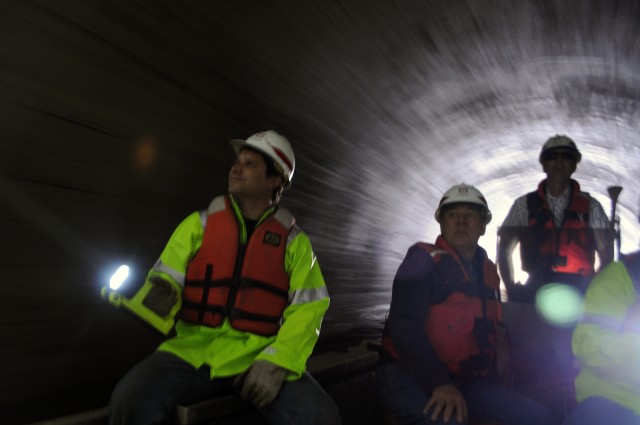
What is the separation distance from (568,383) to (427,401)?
65.2 inches

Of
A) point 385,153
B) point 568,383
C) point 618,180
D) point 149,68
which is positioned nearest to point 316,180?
point 385,153

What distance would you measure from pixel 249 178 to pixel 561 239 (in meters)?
3.10

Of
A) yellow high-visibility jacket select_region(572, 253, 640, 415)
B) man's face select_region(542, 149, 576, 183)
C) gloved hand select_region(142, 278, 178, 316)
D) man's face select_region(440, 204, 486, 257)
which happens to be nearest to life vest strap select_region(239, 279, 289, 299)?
gloved hand select_region(142, 278, 178, 316)

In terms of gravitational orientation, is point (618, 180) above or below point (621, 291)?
above

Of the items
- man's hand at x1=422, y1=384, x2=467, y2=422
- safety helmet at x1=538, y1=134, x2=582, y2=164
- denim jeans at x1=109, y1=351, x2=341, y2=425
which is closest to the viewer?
denim jeans at x1=109, y1=351, x2=341, y2=425

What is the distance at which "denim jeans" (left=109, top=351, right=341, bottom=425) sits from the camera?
7.84 ft

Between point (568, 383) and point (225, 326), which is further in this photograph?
point (568, 383)

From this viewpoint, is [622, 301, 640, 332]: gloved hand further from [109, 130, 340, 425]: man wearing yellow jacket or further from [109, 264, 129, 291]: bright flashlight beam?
[109, 264, 129, 291]: bright flashlight beam

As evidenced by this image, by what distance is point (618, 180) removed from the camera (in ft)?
28.9

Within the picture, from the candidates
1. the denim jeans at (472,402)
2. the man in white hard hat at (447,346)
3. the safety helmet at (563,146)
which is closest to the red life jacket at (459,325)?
the man in white hard hat at (447,346)

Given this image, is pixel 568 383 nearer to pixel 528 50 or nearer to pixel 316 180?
pixel 316 180

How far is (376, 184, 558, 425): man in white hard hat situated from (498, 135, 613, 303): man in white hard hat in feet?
4.56

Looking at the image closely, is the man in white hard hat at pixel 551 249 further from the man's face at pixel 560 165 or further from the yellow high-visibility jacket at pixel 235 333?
the yellow high-visibility jacket at pixel 235 333

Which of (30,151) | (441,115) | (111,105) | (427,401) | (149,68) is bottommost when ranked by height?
(427,401)
